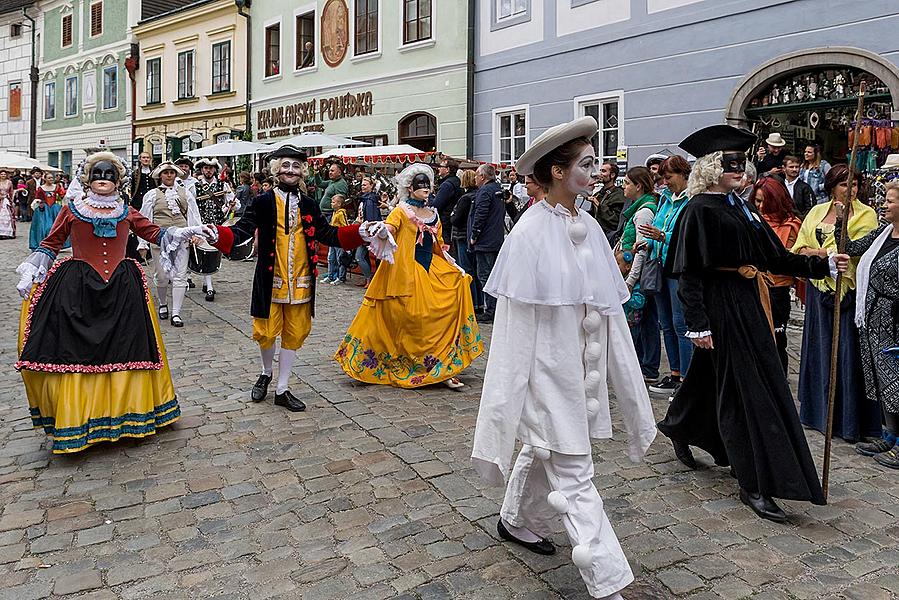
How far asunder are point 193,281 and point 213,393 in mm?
6854

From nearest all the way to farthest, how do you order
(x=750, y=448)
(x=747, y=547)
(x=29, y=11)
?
(x=747, y=547), (x=750, y=448), (x=29, y=11)

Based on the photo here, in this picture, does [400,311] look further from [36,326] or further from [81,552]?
[81,552]

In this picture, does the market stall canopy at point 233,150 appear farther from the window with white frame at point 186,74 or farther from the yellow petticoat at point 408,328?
the yellow petticoat at point 408,328

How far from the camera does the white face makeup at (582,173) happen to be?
10.9 ft

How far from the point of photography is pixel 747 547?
3754mm

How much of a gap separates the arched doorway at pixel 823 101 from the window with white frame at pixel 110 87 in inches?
983

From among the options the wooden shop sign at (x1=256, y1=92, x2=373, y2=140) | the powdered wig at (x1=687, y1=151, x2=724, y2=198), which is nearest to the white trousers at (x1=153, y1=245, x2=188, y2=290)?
the powdered wig at (x1=687, y1=151, x2=724, y2=198)

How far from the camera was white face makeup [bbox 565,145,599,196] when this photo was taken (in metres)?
3.33

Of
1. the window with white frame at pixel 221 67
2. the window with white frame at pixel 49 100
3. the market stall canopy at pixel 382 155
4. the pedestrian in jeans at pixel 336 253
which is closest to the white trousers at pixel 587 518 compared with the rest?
the pedestrian in jeans at pixel 336 253

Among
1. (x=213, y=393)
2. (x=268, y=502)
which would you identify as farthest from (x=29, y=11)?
(x=268, y=502)

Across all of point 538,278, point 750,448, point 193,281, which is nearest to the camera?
point 538,278

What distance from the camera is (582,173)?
333 cm

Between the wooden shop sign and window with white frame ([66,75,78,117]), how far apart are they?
43.3 feet

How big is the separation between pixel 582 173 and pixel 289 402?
3380mm
